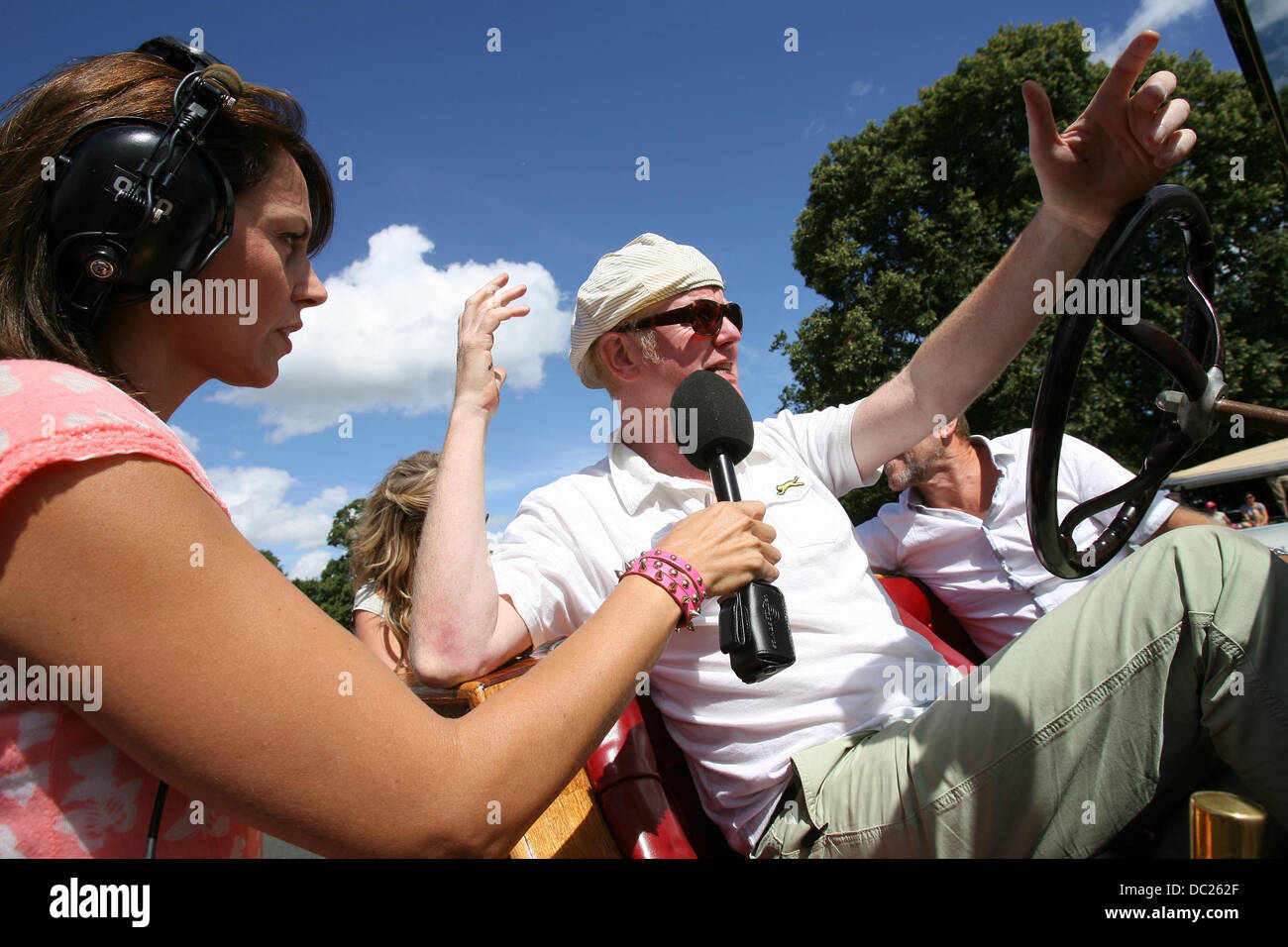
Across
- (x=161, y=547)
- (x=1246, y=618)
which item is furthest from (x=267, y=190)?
(x=1246, y=618)

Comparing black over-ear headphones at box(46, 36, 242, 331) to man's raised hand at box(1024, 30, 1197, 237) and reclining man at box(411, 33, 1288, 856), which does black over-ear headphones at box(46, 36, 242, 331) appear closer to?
reclining man at box(411, 33, 1288, 856)

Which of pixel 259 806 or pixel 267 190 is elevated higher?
pixel 267 190

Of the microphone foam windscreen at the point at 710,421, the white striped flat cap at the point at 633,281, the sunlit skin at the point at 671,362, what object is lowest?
the microphone foam windscreen at the point at 710,421

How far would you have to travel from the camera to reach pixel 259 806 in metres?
0.83

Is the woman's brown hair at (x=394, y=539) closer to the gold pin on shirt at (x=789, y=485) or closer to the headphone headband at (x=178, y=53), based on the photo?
the gold pin on shirt at (x=789, y=485)

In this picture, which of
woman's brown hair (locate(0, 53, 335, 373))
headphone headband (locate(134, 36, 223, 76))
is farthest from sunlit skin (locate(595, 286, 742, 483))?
headphone headband (locate(134, 36, 223, 76))

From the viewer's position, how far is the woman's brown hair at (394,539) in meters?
4.13

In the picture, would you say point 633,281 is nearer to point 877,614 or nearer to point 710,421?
point 710,421

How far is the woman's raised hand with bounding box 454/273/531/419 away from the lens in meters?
1.97

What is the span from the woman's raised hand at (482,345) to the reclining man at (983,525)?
164 cm

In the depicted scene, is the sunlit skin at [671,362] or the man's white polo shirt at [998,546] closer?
the sunlit skin at [671,362]

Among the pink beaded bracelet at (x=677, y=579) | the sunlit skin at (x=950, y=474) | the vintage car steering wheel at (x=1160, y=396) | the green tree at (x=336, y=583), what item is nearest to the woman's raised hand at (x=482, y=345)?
the pink beaded bracelet at (x=677, y=579)

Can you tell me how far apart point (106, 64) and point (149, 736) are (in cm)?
110
